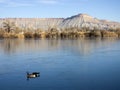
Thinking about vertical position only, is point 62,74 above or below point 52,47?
below

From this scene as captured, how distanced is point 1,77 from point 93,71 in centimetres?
539

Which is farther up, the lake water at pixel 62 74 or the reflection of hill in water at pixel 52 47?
the reflection of hill in water at pixel 52 47

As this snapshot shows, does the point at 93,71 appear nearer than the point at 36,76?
No

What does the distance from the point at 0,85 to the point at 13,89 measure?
1.15 metres

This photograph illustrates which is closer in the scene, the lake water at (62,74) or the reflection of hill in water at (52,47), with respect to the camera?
the lake water at (62,74)

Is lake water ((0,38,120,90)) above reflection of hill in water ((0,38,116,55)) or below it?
below

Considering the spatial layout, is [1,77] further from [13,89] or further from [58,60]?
[58,60]

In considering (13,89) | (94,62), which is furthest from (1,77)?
(94,62)

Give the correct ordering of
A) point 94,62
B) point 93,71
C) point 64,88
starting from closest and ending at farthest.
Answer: point 64,88, point 93,71, point 94,62

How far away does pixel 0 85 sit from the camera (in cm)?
1478

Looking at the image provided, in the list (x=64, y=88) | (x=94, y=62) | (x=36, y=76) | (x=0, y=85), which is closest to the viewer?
(x=64, y=88)

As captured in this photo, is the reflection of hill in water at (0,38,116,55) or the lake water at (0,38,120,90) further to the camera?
the reflection of hill in water at (0,38,116,55)

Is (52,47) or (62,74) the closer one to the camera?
(62,74)

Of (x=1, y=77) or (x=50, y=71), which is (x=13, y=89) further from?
(x=50, y=71)
